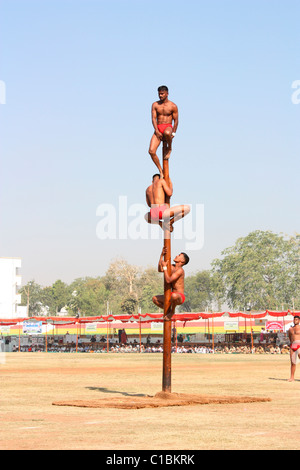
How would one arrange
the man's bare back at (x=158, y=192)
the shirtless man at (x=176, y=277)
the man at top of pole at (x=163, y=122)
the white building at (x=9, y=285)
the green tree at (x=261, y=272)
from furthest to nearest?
the white building at (x=9, y=285)
the green tree at (x=261, y=272)
the man at top of pole at (x=163, y=122)
the man's bare back at (x=158, y=192)
the shirtless man at (x=176, y=277)

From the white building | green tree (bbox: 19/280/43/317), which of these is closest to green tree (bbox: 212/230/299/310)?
the white building

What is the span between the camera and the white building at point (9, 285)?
14675 centimetres

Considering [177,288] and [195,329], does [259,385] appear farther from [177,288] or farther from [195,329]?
[195,329]

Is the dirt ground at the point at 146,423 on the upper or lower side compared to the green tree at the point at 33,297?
lower

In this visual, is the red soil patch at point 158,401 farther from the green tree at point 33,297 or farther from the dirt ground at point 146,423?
the green tree at point 33,297

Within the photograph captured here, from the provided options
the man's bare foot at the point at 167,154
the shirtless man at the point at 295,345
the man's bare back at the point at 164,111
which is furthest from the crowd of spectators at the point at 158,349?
the man's bare back at the point at 164,111

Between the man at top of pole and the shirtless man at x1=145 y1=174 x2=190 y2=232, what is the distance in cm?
44

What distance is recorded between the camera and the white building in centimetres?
14675

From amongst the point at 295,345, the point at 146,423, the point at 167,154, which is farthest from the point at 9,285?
the point at 146,423

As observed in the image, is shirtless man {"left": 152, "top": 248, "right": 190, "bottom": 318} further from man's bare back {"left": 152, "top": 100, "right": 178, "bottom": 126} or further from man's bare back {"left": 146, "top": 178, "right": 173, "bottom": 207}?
man's bare back {"left": 152, "top": 100, "right": 178, "bottom": 126}

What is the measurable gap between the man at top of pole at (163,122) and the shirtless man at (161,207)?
0.44 metres
